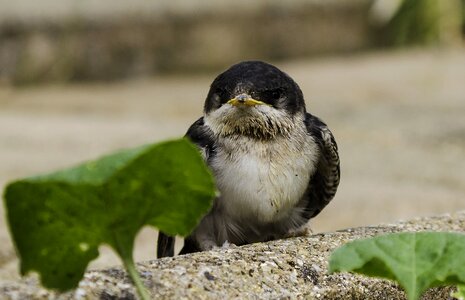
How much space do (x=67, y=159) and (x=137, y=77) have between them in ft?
17.3

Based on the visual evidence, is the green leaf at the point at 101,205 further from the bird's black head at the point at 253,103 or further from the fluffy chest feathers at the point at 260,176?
the bird's black head at the point at 253,103

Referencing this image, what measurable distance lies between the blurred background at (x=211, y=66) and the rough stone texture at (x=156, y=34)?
0.02 meters

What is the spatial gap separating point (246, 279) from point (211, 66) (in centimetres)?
1229

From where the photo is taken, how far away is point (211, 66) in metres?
15.5

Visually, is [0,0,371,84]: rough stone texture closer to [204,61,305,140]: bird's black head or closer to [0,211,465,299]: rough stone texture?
[204,61,305,140]: bird's black head

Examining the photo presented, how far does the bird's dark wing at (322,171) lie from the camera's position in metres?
4.82

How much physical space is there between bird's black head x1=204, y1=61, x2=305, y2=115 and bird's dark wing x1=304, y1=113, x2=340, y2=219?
0.12m

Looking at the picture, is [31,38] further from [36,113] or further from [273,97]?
[273,97]

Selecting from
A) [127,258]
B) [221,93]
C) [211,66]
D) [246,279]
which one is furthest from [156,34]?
[127,258]

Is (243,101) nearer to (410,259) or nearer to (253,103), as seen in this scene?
(253,103)

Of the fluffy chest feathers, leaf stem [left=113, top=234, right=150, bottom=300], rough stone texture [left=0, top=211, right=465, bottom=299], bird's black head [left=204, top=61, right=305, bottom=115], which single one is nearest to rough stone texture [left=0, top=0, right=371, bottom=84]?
bird's black head [left=204, top=61, right=305, bottom=115]

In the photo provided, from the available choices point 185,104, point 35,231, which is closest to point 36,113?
point 185,104

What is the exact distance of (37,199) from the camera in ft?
8.33

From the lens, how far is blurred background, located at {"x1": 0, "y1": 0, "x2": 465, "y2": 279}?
11.3 meters
